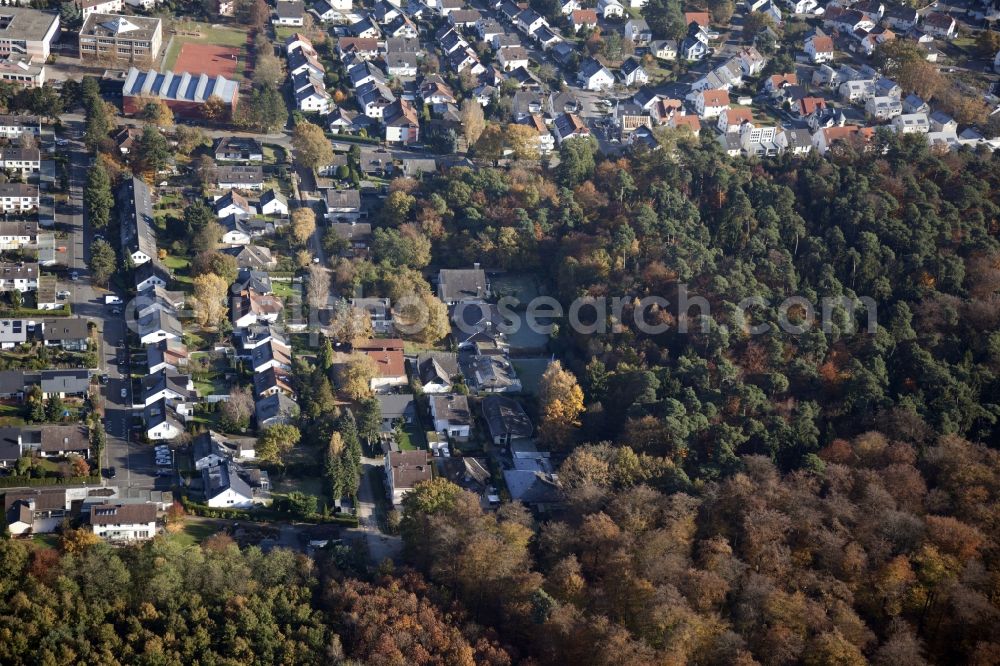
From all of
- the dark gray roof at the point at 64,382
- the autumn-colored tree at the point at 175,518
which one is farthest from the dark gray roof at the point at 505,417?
the dark gray roof at the point at 64,382

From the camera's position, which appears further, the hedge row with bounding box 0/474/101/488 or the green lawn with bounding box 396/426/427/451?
the green lawn with bounding box 396/426/427/451

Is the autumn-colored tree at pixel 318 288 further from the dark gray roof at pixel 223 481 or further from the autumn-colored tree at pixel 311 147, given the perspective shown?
the dark gray roof at pixel 223 481

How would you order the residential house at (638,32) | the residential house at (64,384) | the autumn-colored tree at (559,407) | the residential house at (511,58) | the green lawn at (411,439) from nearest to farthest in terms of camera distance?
1. the residential house at (64,384)
2. the green lawn at (411,439)
3. the autumn-colored tree at (559,407)
4. the residential house at (511,58)
5. the residential house at (638,32)

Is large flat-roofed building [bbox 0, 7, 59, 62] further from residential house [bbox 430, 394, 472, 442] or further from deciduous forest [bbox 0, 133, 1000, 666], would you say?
residential house [bbox 430, 394, 472, 442]

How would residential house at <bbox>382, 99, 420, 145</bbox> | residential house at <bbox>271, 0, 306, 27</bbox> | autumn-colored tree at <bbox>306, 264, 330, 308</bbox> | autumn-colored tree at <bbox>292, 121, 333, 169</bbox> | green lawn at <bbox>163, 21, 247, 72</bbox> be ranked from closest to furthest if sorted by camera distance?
autumn-colored tree at <bbox>306, 264, 330, 308</bbox>
autumn-colored tree at <bbox>292, 121, 333, 169</bbox>
residential house at <bbox>382, 99, 420, 145</bbox>
green lawn at <bbox>163, 21, 247, 72</bbox>
residential house at <bbox>271, 0, 306, 27</bbox>

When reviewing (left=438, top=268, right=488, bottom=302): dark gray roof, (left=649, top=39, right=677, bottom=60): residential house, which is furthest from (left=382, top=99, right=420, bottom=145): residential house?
(left=649, top=39, right=677, bottom=60): residential house

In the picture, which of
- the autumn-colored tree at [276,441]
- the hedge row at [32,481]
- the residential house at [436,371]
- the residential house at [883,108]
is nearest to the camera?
the hedge row at [32,481]
